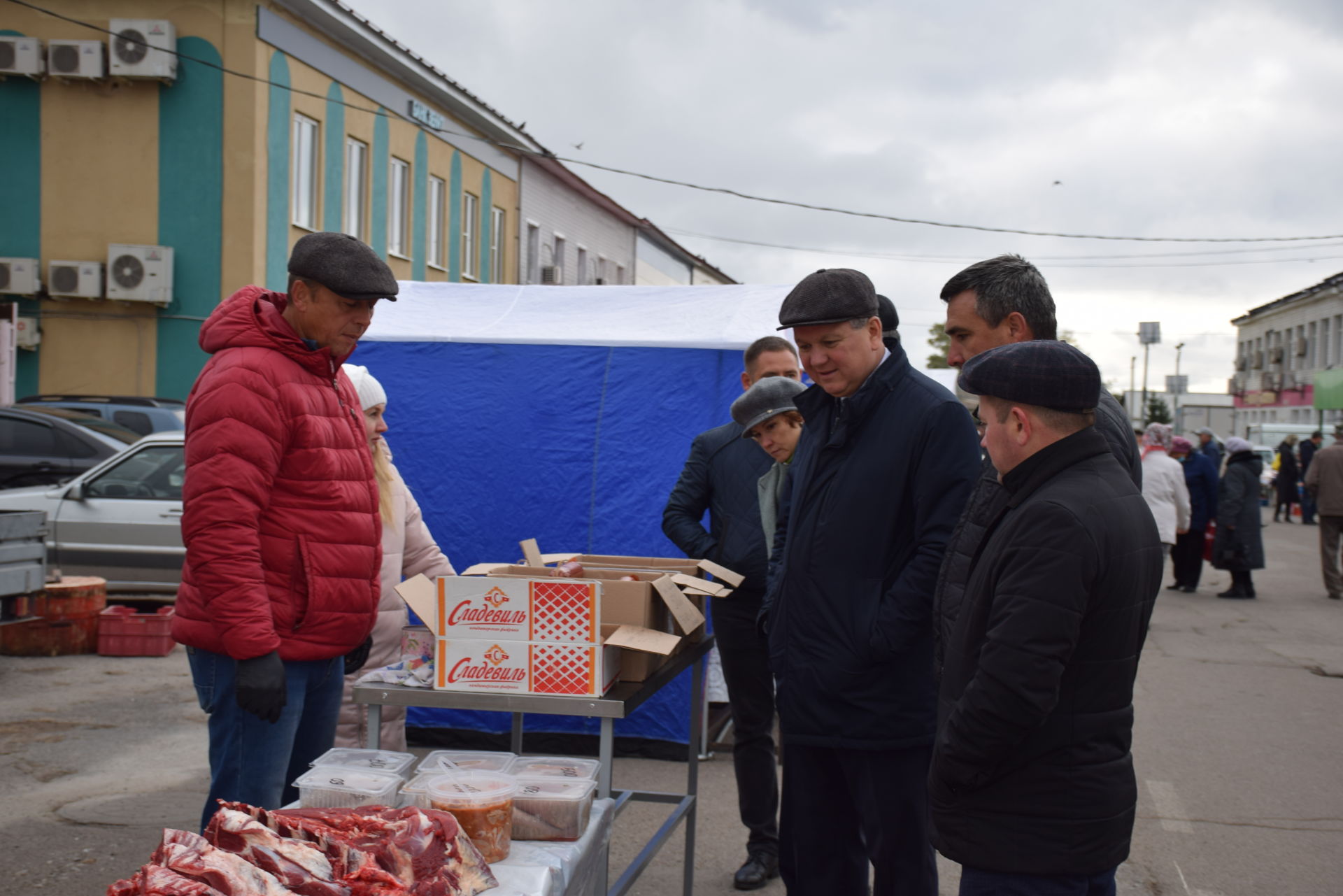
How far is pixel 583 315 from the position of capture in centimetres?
714

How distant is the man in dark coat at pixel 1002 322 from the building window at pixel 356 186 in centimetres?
1892

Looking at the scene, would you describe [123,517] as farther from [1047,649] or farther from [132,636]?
[1047,649]

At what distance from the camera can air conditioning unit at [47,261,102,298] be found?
17.9m

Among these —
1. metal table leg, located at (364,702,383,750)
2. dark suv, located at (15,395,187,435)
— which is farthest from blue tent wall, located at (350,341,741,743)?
dark suv, located at (15,395,187,435)

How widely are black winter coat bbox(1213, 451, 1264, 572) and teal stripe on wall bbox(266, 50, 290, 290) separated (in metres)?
13.6

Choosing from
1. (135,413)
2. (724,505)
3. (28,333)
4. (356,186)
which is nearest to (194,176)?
(28,333)

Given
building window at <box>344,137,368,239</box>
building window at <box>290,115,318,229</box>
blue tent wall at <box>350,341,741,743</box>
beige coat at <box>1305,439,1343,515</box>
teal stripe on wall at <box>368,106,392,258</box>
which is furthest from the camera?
teal stripe on wall at <box>368,106,392,258</box>

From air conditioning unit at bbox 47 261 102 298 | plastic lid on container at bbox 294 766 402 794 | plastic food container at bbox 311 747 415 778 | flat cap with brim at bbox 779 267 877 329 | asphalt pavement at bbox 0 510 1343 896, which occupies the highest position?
air conditioning unit at bbox 47 261 102 298

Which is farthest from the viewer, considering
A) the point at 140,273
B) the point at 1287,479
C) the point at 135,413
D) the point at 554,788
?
the point at 1287,479

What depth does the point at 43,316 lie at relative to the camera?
61.1ft

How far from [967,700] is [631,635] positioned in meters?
1.16

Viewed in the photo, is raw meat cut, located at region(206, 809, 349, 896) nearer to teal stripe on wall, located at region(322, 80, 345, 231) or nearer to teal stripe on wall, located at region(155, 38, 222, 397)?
teal stripe on wall, located at region(155, 38, 222, 397)

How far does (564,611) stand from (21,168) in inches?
740

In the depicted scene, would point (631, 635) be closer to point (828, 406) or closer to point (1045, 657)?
point (828, 406)
